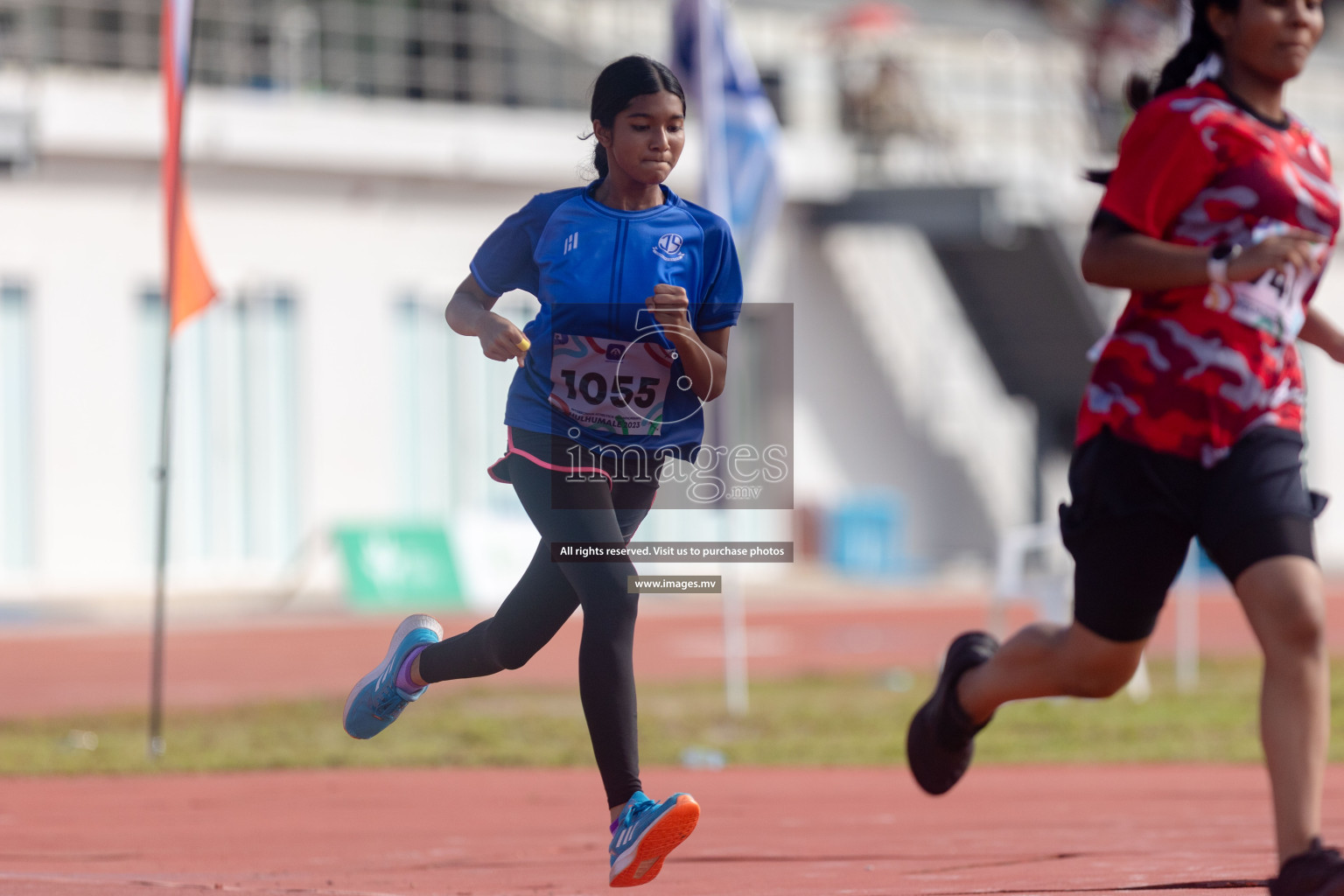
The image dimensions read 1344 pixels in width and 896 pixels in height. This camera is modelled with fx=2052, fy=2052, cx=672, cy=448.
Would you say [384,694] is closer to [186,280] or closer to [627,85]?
[627,85]

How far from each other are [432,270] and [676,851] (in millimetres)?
18472

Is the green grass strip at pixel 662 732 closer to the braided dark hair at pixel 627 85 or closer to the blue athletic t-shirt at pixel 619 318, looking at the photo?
the blue athletic t-shirt at pixel 619 318

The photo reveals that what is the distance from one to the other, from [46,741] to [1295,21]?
862cm

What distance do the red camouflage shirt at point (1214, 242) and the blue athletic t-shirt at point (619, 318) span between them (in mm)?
977

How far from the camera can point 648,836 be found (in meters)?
4.69

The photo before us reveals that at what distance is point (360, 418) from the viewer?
942 inches

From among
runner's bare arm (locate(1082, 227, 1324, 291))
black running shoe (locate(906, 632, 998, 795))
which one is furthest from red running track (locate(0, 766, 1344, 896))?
runner's bare arm (locate(1082, 227, 1324, 291))

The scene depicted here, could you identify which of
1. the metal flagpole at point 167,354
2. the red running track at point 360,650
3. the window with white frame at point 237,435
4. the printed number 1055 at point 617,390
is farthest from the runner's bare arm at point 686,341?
the window with white frame at point 237,435

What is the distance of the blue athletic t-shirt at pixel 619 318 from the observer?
15.8ft

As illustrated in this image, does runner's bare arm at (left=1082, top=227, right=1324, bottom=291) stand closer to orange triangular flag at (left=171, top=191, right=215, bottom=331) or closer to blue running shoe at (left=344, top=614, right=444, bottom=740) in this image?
blue running shoe at (left=344, top=614, right=444, bottom=740)

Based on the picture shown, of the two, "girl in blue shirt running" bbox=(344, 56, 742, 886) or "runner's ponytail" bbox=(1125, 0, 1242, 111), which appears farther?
"girl in blue shirt running" bbox=(344, 56, 742, 886)

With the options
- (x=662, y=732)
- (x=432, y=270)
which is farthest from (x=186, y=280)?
(x=432, y=270)

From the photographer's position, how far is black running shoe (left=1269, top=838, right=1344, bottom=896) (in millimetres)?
4051

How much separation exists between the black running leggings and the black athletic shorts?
1052mm
